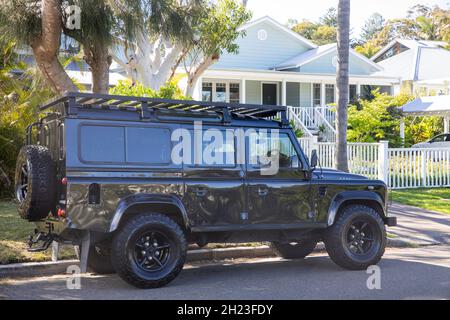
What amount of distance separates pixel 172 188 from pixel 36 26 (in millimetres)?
4807

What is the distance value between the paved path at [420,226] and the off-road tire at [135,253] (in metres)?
5.78

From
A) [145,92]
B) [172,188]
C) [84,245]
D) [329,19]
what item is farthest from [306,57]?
[329,19]

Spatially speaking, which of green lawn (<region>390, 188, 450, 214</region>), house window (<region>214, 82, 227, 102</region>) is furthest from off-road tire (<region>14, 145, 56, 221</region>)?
house window (<region>214, 82, 227, 102</region>)

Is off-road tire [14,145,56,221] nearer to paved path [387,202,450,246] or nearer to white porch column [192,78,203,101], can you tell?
paved path [387,202,450,246]

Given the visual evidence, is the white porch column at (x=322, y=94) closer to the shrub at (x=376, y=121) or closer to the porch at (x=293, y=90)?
the porch at (x=293, y=90)

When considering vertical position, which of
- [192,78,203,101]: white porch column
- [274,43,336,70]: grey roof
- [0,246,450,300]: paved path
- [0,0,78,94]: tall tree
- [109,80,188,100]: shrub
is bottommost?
[0,246,450,300]: paved path

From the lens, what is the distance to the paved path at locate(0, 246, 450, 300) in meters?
7.41

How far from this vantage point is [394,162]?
18.8m

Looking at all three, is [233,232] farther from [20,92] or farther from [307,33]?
[307,33]

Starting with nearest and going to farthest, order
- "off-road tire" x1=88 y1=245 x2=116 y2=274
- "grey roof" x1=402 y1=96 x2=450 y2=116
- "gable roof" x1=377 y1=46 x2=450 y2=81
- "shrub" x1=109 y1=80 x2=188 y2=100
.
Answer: "off-road tire" x1=88 y1=245 x2=116 y2=274, "shrub" x1=109 y1=80 x2=188 y2=100, "grey roof" x1=402 y1=96 x2=450 y2=116, "gable roof" x1=377 y1=46 x2=450 y2=81

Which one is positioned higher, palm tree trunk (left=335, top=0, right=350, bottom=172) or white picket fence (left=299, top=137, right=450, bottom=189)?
palm tree trunk (left=335, top=0, right=350, bottom=172)

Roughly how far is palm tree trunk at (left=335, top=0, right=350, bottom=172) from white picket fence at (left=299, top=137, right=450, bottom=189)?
4.91 metres

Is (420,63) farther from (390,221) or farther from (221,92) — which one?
(390,221)

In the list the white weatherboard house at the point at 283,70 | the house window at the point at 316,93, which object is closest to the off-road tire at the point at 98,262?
the white weatherboard house at the point at 283,70
